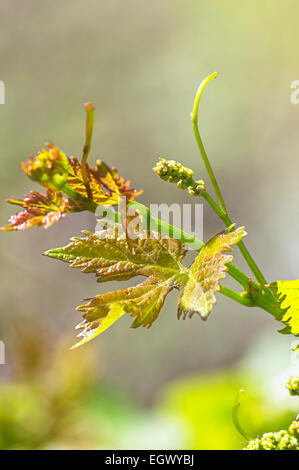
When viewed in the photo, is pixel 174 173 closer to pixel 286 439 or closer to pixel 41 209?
pixel 41 209

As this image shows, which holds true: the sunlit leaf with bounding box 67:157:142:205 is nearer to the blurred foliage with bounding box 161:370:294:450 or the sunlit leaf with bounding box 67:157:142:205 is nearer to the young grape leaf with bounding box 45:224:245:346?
the young grape leaf with bounding box 45:224:245:346

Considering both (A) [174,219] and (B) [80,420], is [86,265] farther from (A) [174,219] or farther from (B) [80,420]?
(B) [80,420]

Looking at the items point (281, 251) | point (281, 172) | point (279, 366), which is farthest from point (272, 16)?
point (279, 366)

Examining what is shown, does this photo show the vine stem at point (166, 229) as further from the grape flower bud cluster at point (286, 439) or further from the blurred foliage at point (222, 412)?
the blurred foliage at point (222, 412)

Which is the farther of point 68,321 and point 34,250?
point 34,250

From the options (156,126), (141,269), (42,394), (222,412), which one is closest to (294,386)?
(141,269)

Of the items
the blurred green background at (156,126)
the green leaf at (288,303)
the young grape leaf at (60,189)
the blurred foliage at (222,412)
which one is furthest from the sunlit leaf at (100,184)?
the blurred green background at (156,126)

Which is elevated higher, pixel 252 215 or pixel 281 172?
pixel 281 172
